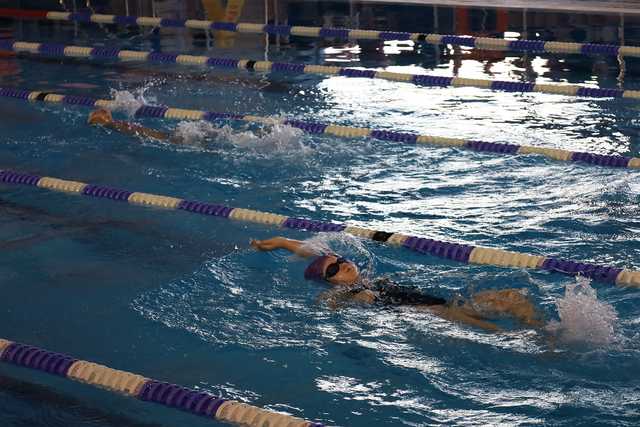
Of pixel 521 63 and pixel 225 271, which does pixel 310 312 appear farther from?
pixel 521 63

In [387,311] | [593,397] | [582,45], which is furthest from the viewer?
[582,45]

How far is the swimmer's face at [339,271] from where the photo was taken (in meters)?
4.56

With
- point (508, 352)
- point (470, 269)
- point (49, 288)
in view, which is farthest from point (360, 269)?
point (49, 288)

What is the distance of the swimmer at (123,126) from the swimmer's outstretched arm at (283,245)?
8.18 ft

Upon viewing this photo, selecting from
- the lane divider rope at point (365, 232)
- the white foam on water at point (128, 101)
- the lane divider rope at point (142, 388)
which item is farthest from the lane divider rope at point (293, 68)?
the lane divider rope at point (142, 388)

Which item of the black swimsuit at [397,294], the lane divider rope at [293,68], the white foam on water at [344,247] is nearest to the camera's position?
the black swimsuit at [397,294]

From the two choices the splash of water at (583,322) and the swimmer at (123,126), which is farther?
the swimmer at (123,126)

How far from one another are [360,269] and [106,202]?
5.74ft

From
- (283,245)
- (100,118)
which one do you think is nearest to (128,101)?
(100,118)

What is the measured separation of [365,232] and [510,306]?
1.08 meters

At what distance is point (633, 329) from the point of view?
426 cm

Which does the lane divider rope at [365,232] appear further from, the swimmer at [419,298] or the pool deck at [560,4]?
the pool deck at [560,4]

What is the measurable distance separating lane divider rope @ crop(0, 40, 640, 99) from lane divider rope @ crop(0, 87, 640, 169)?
4.93 feet

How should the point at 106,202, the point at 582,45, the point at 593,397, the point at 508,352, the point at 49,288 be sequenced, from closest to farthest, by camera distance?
the point at 593,397 → the point at 508,352 → the point at 49,288 → the point at 106,202 → the point at 582,45
